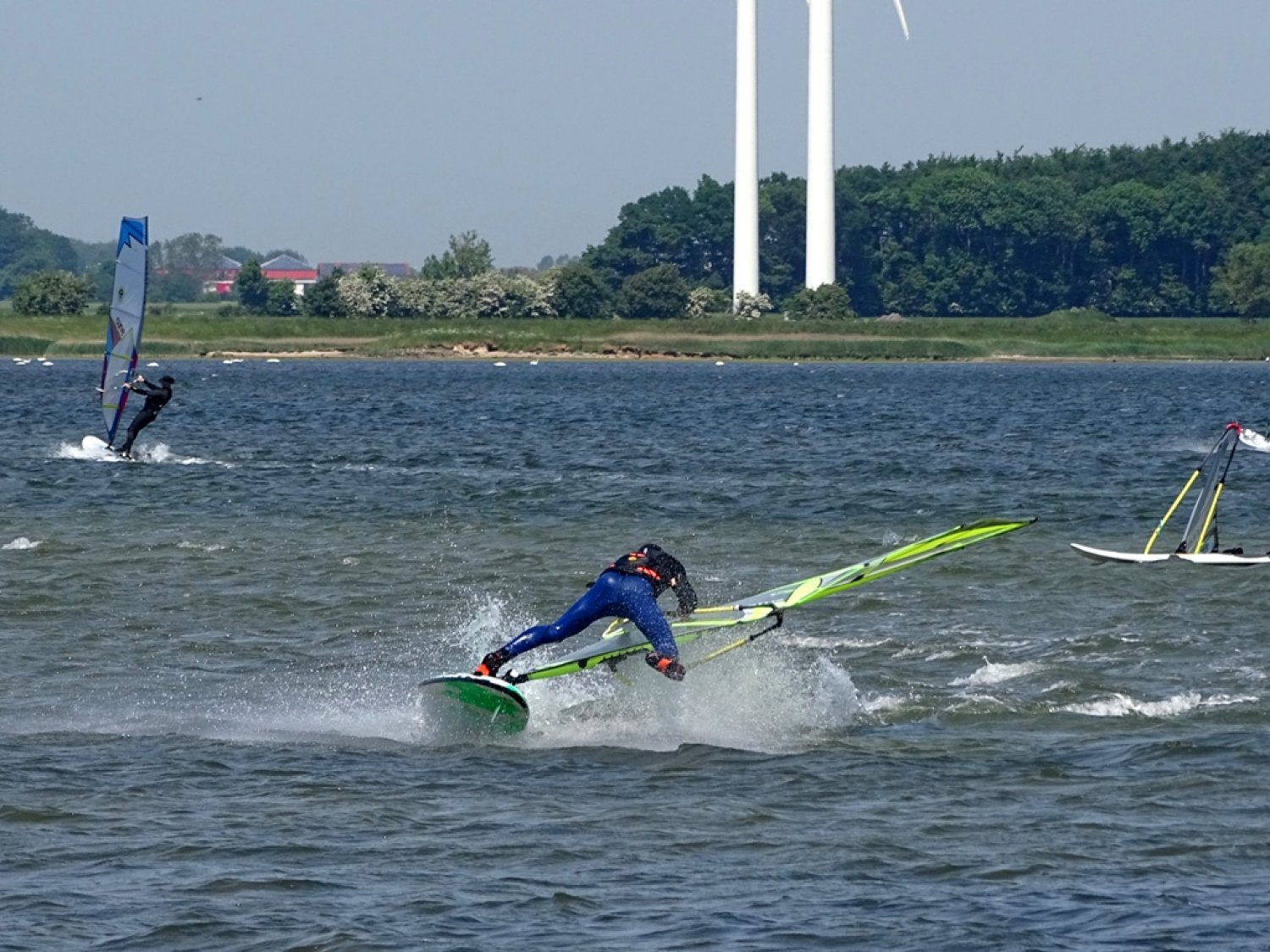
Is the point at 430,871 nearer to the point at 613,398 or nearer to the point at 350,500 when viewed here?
A: the point at 350,500

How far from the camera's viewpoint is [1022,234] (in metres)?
171

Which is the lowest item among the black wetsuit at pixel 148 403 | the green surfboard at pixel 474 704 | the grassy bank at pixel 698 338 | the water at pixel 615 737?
the water at pixel 615 737

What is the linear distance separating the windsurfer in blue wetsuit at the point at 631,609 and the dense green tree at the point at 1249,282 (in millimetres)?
142868

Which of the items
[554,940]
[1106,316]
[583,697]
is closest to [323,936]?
[554,940]

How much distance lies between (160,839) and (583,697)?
5.00m

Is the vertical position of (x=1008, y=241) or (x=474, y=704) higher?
(x=1008, y=241)

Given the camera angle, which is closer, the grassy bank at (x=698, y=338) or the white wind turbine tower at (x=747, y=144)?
the white wind turbine tower at (x=747, y=144)

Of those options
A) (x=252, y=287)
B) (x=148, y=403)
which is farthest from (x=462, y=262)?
(x=148, y=403)

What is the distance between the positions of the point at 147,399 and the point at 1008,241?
5532 inches

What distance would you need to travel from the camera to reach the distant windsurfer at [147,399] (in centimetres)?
3916

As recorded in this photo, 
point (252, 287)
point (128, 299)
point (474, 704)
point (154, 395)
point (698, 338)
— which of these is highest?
point (252, 287)

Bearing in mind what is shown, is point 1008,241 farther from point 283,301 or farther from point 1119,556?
point 1119,556

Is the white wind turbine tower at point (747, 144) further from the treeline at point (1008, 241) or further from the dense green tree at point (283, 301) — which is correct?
the dense green tree at point (283, 301)

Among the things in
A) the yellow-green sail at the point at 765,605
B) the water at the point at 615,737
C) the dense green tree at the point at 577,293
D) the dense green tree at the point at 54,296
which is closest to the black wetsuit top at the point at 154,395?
the water at the point at 615,737
